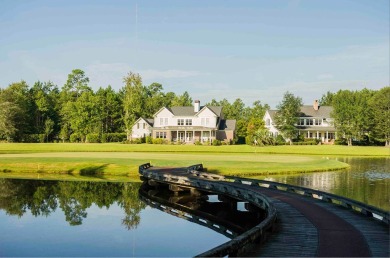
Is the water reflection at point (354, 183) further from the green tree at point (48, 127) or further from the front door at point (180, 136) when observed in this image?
the green tree at point (48, 127)

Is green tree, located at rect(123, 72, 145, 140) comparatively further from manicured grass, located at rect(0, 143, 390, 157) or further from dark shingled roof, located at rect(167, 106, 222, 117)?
manicured grass, located at rect(0, 143, 390, 157)

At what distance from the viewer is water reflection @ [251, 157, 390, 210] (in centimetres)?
2823

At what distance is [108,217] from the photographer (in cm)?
2364

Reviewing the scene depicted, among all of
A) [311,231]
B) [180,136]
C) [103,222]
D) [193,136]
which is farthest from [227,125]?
[311,231]

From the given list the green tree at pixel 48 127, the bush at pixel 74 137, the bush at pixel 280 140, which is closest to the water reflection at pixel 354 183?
the bush at pixel 280 140

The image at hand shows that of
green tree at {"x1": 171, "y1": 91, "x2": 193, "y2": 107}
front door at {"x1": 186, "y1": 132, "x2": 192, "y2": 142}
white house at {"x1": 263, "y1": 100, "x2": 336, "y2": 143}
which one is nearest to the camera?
front door at {"x1": 186, "y1": 132, "x2": 192, "y2": 142}

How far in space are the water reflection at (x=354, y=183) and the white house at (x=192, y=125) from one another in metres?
49.8

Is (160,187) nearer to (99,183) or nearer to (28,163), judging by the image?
(99,183)

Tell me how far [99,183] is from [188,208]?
12.4 metres

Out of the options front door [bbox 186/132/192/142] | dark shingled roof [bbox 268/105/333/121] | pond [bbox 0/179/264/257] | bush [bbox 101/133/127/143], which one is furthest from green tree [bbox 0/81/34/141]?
pond [bbox 0/179/264/257]

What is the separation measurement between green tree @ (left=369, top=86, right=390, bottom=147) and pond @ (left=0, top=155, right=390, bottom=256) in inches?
2350

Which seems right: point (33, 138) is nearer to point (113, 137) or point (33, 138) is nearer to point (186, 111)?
point (113, 137)

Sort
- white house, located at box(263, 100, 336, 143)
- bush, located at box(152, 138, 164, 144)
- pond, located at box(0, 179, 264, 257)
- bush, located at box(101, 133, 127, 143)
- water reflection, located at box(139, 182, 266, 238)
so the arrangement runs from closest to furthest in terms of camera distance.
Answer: pond, located at box(0, 179, 264, 257) → water reflection, located at box(139, 182, 266, 238) → bush, located at box(152, 138, 164, 144) → bush, located at box(101, 133, 127, 143) → white house, located at box(263, 100, 336, 143)

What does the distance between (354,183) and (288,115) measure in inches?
2356
